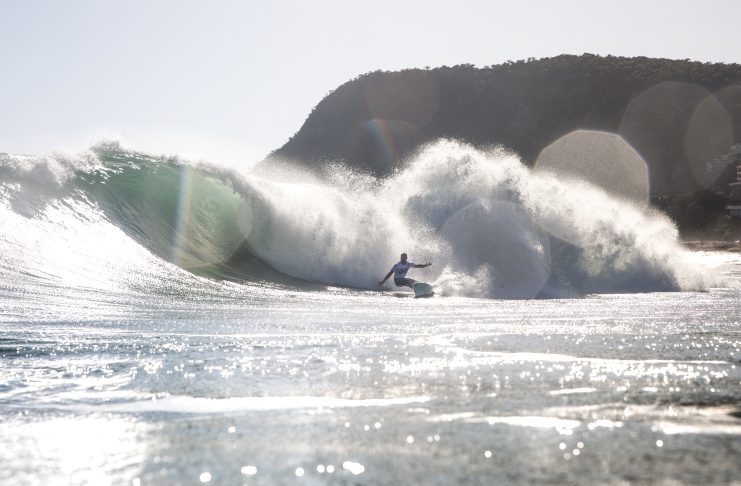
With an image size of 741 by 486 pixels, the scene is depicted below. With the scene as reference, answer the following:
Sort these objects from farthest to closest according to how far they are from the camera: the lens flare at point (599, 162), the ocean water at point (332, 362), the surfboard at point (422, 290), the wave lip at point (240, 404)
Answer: the lens flare at point (599, 162)
the surfboard at point (422, 290)
the wave lip at point (240, 404)
the ocean water at point (332, 362)

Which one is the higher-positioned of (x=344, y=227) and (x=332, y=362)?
(x=344, y=227)

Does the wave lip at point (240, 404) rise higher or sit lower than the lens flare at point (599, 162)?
lower

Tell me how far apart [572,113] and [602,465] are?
11676 cm

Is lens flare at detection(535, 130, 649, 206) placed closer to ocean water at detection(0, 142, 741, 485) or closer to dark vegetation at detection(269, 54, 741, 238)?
dark vegetation at detection(269, 54, 741, 238)

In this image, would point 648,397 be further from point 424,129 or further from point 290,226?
point 424,129

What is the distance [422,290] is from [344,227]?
21.5ft

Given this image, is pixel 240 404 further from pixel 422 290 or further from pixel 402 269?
pixel 402 269

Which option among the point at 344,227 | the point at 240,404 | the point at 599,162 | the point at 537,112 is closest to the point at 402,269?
the point at 344,227

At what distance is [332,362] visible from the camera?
6.41m

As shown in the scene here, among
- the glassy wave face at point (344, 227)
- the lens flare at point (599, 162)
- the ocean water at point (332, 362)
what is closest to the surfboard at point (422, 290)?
the ocean water at point (332, 362)

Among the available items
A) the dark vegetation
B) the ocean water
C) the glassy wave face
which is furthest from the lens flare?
the ocean water

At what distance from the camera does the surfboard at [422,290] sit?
17.9 m

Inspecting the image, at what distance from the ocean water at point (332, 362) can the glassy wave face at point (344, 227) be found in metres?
0.11

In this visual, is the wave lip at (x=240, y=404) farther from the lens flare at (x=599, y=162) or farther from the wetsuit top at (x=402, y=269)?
the lens flare at (x=599, y=162)
